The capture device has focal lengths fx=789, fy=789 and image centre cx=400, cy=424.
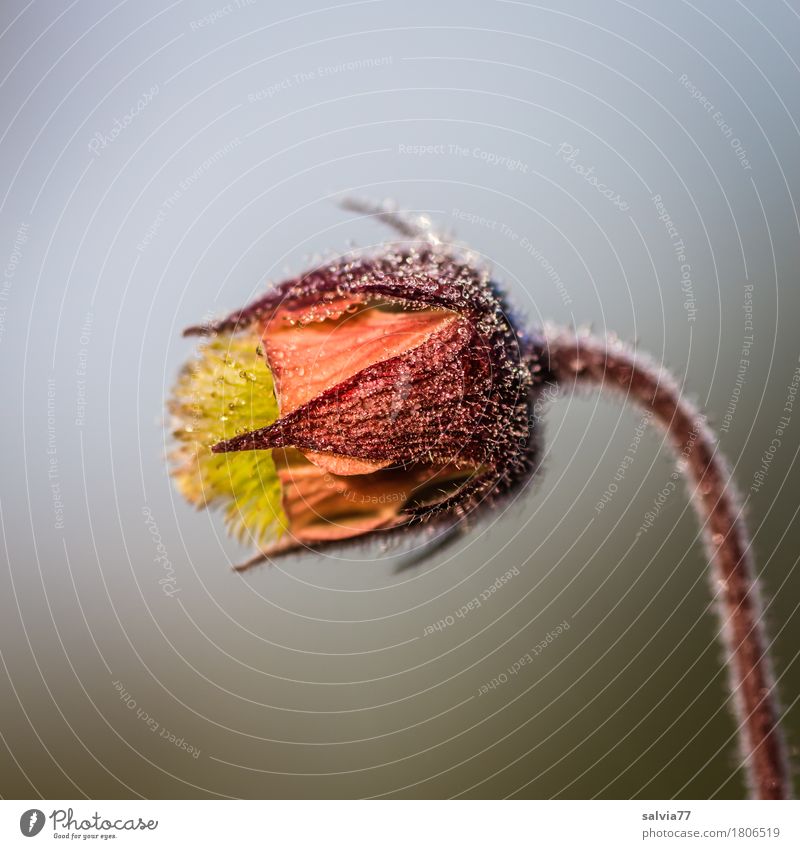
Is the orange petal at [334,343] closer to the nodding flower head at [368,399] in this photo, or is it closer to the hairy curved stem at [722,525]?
the nodding flower head at [368,399]

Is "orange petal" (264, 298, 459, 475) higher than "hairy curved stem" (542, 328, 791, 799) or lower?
higher

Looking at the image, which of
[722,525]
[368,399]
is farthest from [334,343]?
[722,525]

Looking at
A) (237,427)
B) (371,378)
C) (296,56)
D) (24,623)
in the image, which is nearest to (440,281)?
(371,378)

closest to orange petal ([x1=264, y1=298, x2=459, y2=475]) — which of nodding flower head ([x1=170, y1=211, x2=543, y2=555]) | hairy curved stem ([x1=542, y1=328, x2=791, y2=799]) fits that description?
nodding flower head ([x1=170, y1=211, x2=543, y2=555])

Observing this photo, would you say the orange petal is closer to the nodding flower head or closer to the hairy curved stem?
the nodding flower head

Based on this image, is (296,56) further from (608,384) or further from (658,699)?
(658,699)
